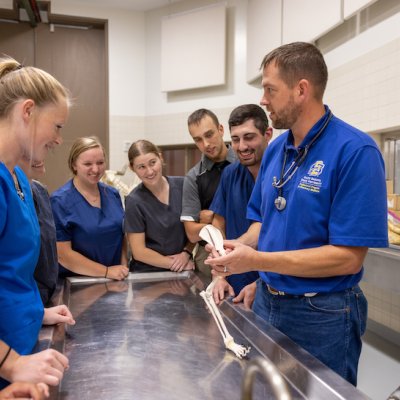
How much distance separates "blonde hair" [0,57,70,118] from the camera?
106 centimetres

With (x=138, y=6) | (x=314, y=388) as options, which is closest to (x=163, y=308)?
(x=314, y=388)

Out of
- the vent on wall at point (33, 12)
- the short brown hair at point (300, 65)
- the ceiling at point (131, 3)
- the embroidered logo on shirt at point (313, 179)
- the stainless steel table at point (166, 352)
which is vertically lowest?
the stainless steel table at point (166, 352)

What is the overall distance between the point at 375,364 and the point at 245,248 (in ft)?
6.96

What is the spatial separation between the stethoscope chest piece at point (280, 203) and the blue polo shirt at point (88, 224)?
1.07 m

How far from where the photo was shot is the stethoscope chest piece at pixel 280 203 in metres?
1.39

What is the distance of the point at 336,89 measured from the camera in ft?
11.1

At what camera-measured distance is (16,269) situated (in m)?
1.03

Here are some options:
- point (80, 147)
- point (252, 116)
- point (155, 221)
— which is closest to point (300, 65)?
point (252, 116)

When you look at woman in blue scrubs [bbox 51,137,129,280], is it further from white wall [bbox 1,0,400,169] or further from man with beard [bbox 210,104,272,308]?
white wall [bbox 1,0,400,169]

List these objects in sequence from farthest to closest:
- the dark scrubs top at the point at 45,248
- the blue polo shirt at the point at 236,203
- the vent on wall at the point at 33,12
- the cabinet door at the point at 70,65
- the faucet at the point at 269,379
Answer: the cabinet door at the point at 70,65
the vent on wall at the point at 33,12
the blue polo shirt at the point at 236,203
the dark scrubs top at the point at 45,248
the faucet at the point at 269,379

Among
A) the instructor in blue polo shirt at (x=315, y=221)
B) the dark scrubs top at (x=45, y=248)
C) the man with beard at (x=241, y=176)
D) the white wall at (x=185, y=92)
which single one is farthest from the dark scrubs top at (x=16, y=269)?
the white wall at (x=185, y=92)

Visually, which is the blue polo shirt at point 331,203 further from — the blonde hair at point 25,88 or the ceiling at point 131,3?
the ceiling at point 131,3

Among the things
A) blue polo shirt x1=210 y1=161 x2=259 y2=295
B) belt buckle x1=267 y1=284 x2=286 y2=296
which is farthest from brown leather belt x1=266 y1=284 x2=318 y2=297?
blue polo shirt x1=210 y1=161 x2=259 y2=295

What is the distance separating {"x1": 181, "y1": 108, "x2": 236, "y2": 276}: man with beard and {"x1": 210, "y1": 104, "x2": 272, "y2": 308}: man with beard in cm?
17
